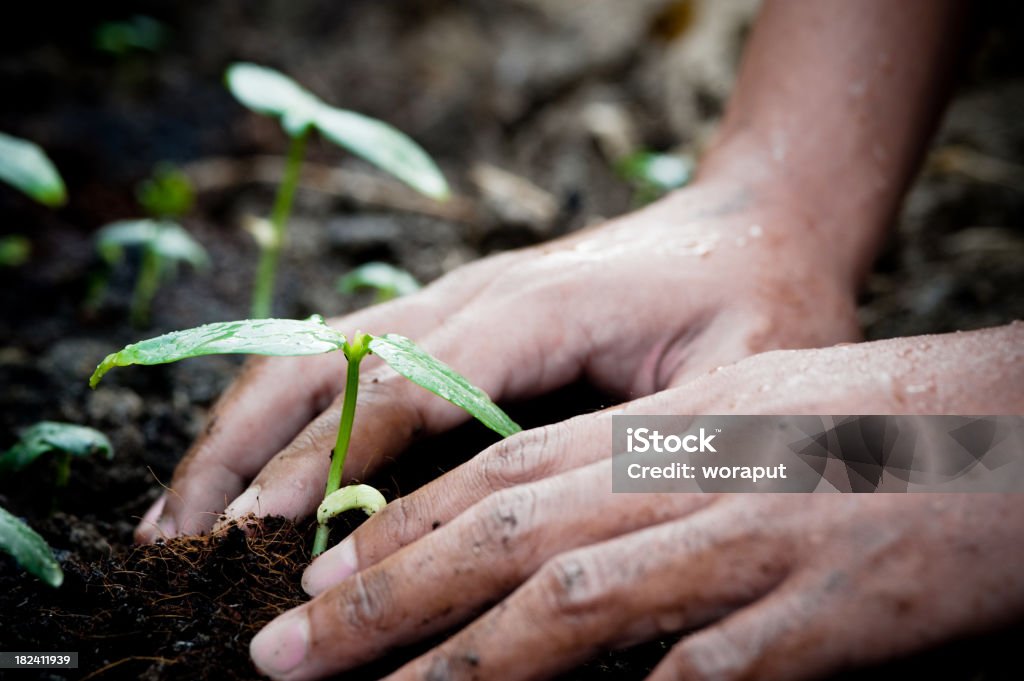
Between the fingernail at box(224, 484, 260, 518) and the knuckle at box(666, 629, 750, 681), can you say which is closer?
the knuckle at box(666, 629, 750, 681)

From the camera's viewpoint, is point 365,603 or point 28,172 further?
point 28,172

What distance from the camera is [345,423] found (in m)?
0.84

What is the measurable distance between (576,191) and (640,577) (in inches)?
73.8

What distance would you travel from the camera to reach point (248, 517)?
2.89ft

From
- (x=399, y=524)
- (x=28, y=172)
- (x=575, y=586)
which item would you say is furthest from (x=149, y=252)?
(x=575, y=586)

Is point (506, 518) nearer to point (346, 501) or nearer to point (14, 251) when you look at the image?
point (346, 501)

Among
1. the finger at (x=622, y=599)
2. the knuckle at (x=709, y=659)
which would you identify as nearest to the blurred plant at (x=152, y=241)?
the finger at (x=622, y=599)

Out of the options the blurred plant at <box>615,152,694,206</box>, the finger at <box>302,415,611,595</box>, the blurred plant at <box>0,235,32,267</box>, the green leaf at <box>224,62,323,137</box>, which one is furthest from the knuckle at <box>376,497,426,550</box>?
the blurred plant at <box>0,235,32,267</box>

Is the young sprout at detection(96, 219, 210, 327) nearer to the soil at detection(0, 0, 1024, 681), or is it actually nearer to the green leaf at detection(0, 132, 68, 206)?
the soil at detection(0, 0, 1024, 681)

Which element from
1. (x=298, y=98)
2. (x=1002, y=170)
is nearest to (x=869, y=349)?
(x=298, y=98)

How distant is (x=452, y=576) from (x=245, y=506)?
329 mm

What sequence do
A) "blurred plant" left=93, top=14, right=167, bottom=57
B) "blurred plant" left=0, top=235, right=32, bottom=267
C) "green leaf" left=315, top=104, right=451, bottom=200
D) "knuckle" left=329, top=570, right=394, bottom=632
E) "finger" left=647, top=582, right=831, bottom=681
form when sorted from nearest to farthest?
"finger" left=647, top=582, right=831, bottom=681, "knuckle" left=329, top=570, right=394, bottom=632, "green leaf" left=315, top=104, right=451, bottom=200, "blurred plant" left=0, top=235, right=32, bottom=267, "blurred plant" left=93, top=14, right=167, bottom=57

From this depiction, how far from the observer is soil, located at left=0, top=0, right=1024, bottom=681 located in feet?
2.77

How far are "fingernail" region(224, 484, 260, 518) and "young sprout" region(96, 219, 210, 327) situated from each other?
94cm
